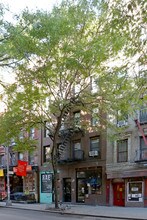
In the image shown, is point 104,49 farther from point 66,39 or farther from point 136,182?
point 136,182

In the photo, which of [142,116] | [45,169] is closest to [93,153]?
[142,116]

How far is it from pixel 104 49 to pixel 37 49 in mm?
4259

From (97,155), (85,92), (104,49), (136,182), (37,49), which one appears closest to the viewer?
(37,49)

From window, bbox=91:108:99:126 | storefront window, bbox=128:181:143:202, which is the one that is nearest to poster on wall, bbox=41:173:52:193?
window, bbox=91:108:99:126

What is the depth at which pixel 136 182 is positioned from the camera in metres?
31.5

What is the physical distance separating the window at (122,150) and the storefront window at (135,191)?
2226 mm

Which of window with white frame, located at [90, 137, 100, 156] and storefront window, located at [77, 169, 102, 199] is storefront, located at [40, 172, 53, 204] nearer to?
storefront window, located at [77, 169, 102, 199]

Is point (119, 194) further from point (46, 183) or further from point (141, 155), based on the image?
point (46, 183)

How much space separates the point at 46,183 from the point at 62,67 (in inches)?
882

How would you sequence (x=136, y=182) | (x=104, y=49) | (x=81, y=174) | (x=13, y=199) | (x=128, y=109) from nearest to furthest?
(x=104, y=49), (x=128, y=109), (x=136, y=182), (x=81, y=174), (x=13, y=199)

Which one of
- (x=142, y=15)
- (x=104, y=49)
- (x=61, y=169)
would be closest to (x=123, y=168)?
(x=61, y=169)

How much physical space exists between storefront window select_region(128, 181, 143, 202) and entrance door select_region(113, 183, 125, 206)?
1083 mm

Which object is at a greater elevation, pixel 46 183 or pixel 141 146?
pixel 141 146

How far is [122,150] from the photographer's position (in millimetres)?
33188
